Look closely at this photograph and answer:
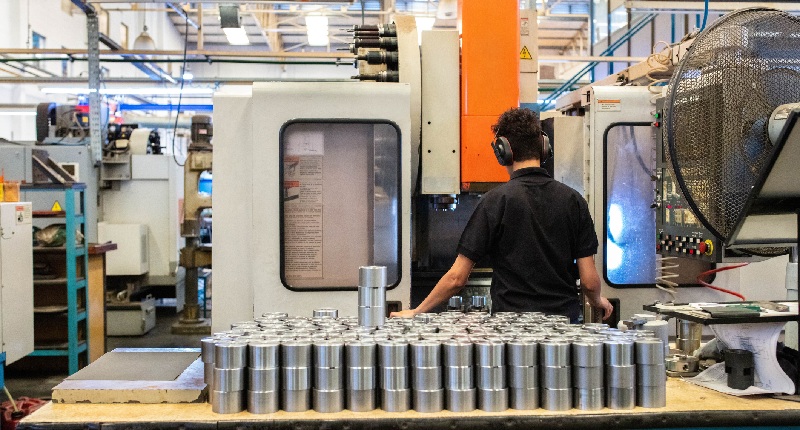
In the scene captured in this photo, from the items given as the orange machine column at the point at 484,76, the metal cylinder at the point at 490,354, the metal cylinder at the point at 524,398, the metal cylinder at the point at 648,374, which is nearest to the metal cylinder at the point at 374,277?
the metal cylinder at the point at 490,354

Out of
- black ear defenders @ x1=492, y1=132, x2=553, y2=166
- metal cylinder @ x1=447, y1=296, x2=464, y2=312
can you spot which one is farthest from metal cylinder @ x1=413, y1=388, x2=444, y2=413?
metal cylinder @ x1=447, y1=296, x2=464, y2=312

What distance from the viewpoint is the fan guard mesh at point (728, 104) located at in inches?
78.7

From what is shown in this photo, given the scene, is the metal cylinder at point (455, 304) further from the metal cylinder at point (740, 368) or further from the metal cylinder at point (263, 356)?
the metal cylinder at point (263, 356)

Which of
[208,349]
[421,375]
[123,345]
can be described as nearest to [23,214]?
[123,345]

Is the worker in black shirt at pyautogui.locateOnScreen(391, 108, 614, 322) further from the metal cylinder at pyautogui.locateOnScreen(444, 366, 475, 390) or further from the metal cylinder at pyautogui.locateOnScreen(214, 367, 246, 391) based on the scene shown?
the metal cylinder at pyautogui.locateOnScreen(214, 367, 246, 391)

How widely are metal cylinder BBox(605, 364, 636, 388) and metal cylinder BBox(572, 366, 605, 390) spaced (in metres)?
0.03

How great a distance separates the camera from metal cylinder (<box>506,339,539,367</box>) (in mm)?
1778

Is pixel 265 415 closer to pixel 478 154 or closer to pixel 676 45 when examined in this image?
pixel 478 154

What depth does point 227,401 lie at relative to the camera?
176 cm

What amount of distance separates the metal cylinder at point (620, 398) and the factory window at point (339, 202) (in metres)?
1.34

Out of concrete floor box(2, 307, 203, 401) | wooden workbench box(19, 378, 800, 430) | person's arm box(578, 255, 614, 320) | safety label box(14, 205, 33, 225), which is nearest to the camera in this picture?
wooden workbench box(19, 378, 800, 430)

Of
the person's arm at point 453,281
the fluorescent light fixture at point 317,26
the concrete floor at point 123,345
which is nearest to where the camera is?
the person's arm at point 453,281

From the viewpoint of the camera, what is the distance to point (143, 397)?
1.87 m

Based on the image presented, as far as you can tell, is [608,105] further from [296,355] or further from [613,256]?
[296,355]
